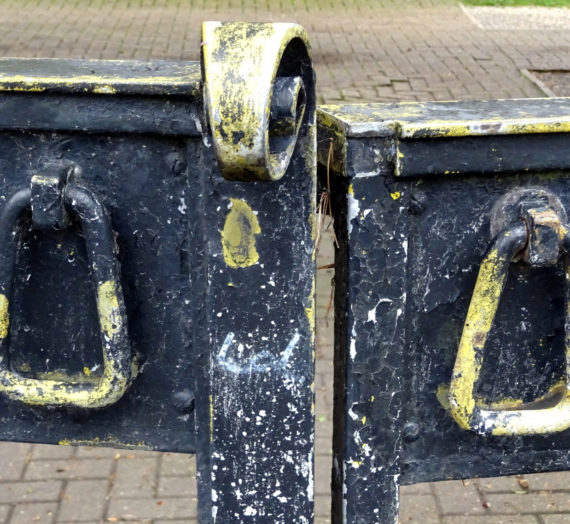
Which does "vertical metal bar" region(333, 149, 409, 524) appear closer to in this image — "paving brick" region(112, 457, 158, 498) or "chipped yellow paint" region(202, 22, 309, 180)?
"chipped yellow paint" region(202, 22, 309, 180)

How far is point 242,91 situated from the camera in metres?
1.03

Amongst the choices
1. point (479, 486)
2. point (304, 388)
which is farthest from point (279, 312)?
point (479, 486)

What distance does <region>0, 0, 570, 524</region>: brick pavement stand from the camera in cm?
320

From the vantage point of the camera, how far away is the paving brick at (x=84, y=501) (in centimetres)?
314

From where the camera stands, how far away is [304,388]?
1348 millimetres

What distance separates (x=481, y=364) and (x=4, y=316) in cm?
72

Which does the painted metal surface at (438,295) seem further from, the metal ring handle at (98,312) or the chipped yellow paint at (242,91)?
the metal ring handle at (98,312)

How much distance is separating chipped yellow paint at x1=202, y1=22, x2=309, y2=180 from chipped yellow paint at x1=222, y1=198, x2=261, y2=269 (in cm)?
19

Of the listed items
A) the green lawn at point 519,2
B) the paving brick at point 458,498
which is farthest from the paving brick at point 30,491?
the green lawn at point 519,2

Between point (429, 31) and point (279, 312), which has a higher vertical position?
point (279, 312)

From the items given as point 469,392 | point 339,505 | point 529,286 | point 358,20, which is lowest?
point 358,20

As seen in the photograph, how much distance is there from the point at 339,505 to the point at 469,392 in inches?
12.2

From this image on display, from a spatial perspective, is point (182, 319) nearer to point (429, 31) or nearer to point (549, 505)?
point (549, 505)

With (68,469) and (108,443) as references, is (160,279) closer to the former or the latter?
(108,443)
